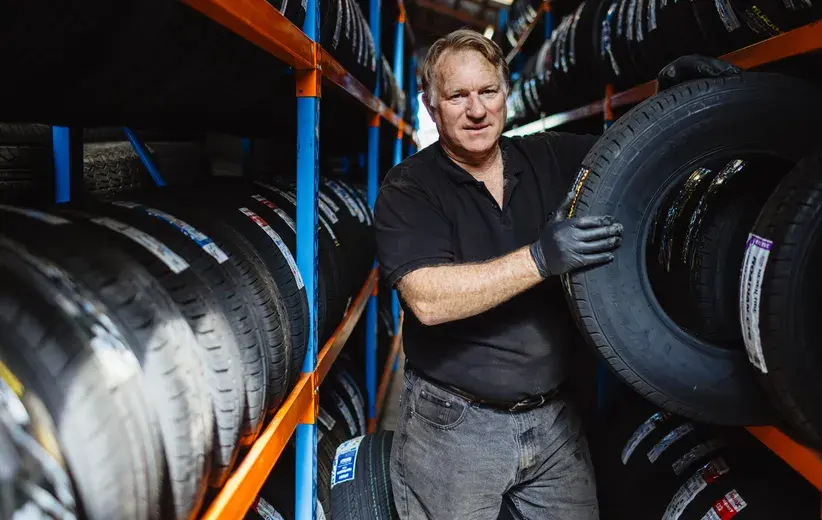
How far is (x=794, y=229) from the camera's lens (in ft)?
2.91

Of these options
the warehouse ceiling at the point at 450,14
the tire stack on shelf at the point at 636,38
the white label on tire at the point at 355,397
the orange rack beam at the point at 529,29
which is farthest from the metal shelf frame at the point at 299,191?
the warehouse ceiling at the point at 450,14

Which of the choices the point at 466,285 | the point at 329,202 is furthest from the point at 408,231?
the point at 329,202

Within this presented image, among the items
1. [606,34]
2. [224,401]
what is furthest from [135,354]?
[606,34]

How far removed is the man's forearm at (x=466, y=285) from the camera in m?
1.30

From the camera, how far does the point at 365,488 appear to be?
1.82 meters

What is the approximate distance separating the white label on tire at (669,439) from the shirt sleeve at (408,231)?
864mm

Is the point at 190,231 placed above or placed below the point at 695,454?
above

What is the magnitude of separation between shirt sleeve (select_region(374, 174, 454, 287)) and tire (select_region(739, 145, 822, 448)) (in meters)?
0.71

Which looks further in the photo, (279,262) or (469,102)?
(469,102)

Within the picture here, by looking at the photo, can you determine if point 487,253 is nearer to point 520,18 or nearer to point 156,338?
point 156,338

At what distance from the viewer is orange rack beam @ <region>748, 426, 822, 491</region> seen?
954 mm

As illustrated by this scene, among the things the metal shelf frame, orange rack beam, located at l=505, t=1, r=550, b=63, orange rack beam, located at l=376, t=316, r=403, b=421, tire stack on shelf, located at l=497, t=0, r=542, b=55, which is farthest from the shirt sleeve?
tire stack on shelf, located at l=497, t=0, r=542, b=55

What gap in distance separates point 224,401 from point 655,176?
36.2 inches

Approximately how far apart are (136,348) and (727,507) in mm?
1292
